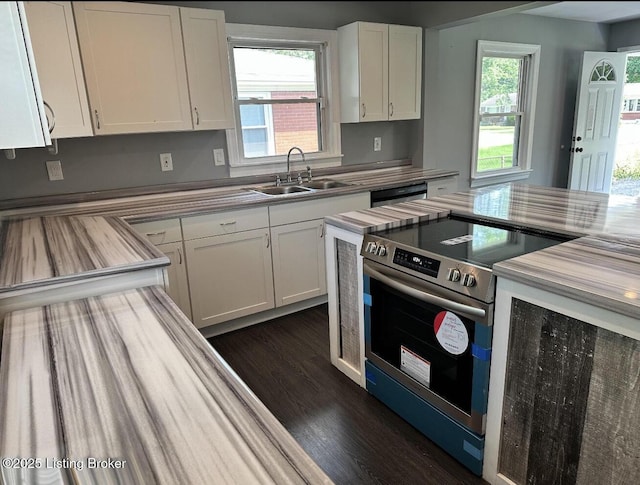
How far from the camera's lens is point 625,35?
5.48m

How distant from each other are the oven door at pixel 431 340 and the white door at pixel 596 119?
4.60 metres

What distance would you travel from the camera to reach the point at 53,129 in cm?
238

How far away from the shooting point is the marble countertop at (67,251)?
1.56 metres

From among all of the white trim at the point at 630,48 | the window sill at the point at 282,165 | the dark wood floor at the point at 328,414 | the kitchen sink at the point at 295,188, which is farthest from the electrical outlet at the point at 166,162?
the white trim at the point at 630,48

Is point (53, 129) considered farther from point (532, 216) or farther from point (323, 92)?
point (532, 216)

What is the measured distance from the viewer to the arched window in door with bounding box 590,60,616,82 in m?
5.26

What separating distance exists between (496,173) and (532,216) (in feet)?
10.4

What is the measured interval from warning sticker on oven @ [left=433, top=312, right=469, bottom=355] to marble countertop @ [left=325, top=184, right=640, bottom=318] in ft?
0.93

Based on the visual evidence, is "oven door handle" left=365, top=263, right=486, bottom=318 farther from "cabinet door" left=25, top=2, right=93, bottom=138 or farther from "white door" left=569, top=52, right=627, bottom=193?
"white door" left=569, top=52, right=627, bottom=193

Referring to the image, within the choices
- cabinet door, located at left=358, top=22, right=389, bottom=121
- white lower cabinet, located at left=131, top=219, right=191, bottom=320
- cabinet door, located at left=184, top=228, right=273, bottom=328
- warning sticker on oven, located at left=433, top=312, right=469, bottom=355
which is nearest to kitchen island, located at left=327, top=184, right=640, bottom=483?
warning sticker on oven, located at left=433, top=312, right=469, bottom=355

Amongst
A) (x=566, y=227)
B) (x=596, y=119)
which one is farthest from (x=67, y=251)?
(x=596, y=119)

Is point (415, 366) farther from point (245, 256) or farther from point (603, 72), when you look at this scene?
point (603, 72)

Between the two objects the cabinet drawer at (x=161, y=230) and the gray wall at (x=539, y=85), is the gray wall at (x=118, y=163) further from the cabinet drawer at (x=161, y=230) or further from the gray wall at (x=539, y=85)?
the gray wall at (x=539, y=85)

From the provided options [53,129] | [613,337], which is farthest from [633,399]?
[53,129]
